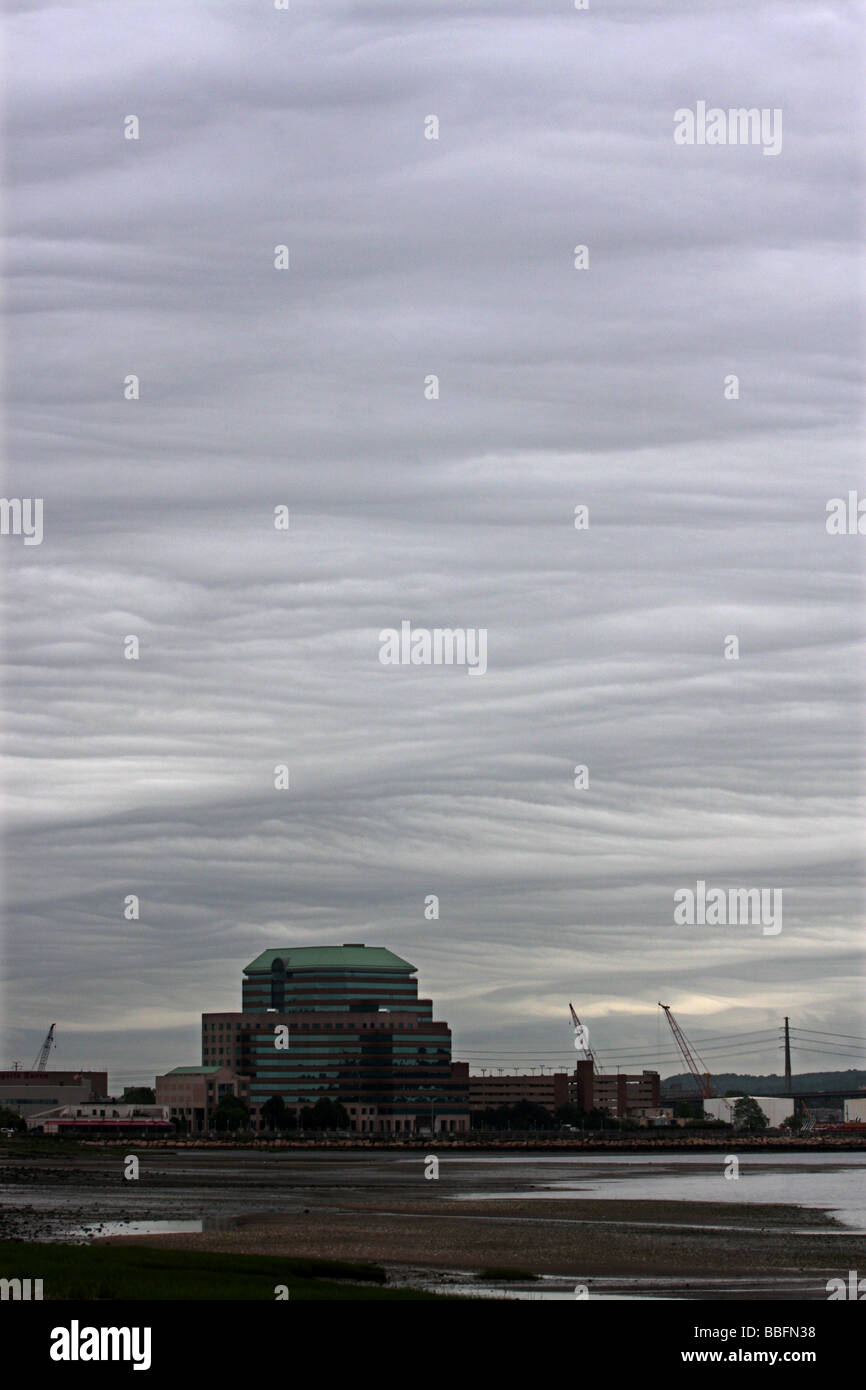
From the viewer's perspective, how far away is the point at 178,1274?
179 ft

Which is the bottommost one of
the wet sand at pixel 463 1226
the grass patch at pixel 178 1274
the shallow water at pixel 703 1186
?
the shallow water at pixel 703 1186

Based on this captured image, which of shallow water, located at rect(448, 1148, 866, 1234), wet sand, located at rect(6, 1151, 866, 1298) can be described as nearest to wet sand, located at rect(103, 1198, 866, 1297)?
wet sand, located at rect(6, 1151, 866, 1298)

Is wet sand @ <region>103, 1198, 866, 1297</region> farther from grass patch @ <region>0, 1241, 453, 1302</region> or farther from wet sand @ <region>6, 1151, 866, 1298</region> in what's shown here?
grass patch @ <region>0, 1241, 453, 1302</region>

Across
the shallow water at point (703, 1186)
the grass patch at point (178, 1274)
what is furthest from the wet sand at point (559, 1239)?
the shallow water at point (703, 1186)

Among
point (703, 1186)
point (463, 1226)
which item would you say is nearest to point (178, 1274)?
point (463, 1226)

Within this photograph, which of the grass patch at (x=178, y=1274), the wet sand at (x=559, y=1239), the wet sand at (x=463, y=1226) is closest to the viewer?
the grass patch at (x=178, y=1274)

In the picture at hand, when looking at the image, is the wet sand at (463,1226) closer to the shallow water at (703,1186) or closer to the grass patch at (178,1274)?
the shallow water at (703,1186)

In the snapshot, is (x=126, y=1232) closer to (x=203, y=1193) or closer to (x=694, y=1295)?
(x=694, y=1295)

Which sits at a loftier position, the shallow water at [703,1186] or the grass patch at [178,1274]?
the grass patch at [178,1274]

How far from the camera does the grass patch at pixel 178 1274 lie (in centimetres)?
4934
